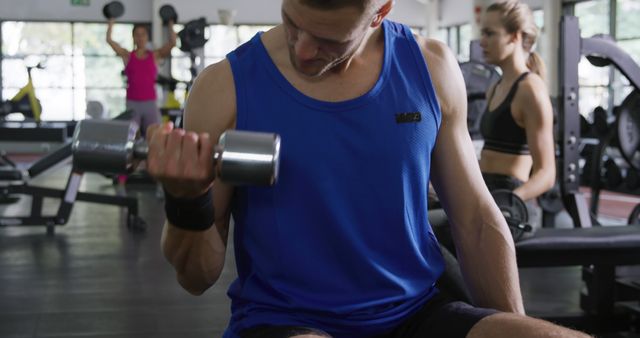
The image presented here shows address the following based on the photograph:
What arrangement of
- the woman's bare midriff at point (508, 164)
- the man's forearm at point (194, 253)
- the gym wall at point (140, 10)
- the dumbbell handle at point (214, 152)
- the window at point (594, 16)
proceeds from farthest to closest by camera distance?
the gym wall at point (140, 10), the window at point (594, 16), the woman's bare midriff at point (508, 164), the man's forearm at point (194, 253), the dumbbell handle at point (214, 152)

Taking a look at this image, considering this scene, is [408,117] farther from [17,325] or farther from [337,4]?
[17,325]

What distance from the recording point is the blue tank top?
1.14 metres

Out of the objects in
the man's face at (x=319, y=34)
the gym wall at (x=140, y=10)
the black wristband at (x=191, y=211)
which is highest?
the gym wall at (x=140, y=10)

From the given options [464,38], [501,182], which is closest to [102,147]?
[501,182]

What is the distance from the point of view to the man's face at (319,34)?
1086 mm

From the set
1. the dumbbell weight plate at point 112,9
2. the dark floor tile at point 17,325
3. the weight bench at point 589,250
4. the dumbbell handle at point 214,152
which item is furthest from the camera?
the dumbbell weight plate at point 112,9

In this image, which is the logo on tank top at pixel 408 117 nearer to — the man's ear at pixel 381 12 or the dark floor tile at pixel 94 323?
the man's ear at pixel 381 12

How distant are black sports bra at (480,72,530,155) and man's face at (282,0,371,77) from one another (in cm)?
197

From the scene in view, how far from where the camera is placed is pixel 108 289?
3.66 m

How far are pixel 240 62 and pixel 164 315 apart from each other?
2.23 meters

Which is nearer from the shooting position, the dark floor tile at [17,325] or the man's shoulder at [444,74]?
the man's shoulder at [444,74]

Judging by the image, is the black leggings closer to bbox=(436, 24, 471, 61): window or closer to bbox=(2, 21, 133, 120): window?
bbox=(436, 24, 471, 61): window

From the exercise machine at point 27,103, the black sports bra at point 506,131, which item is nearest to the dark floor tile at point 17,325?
the black sports bra at point 506,131

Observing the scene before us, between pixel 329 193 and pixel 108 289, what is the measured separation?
2.75m
